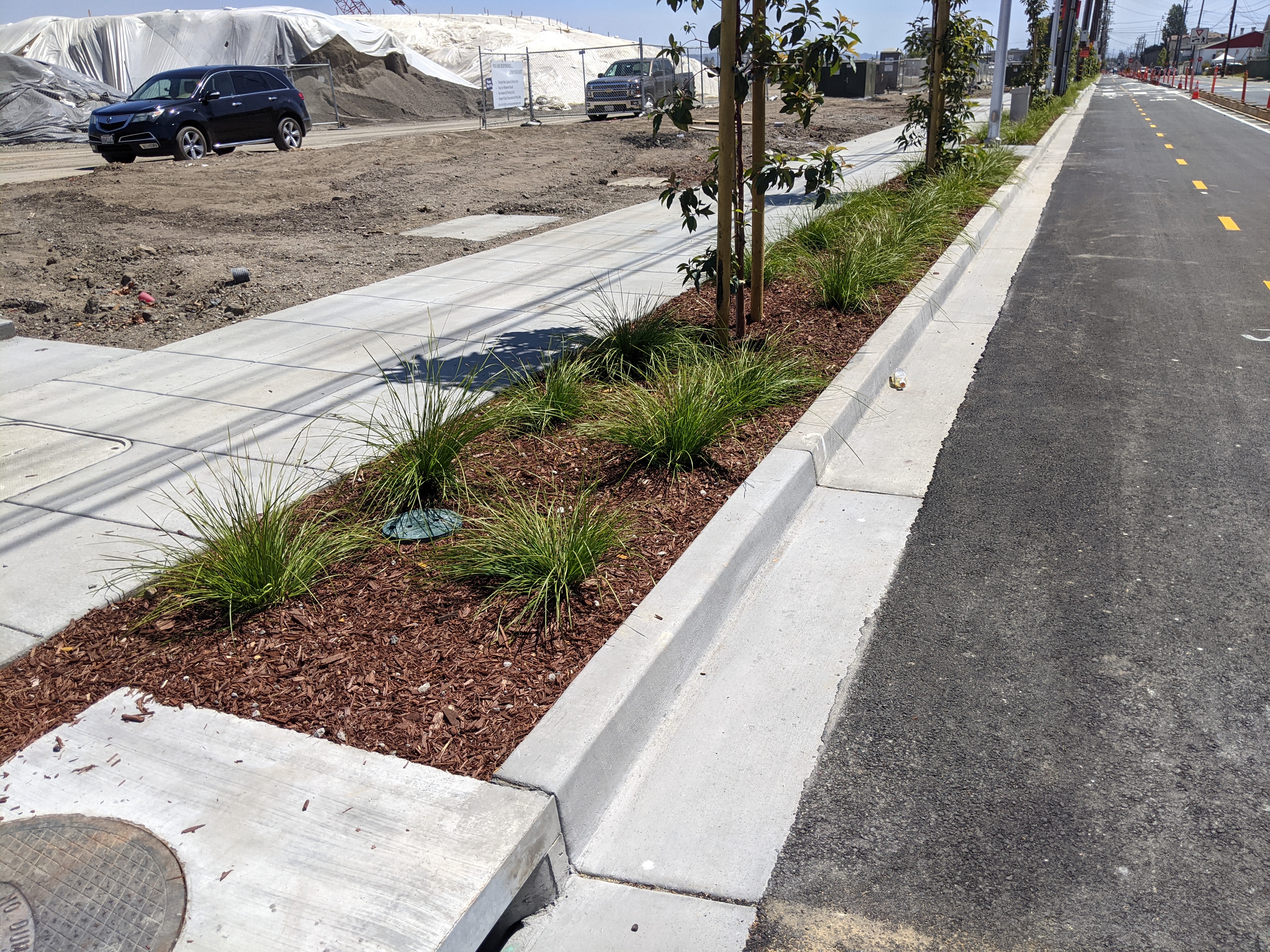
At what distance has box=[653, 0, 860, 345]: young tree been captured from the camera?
5.66 m

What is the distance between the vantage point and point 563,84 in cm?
5250

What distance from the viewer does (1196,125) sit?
29016 mm

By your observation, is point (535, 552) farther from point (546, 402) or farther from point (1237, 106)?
point (1237, 106)

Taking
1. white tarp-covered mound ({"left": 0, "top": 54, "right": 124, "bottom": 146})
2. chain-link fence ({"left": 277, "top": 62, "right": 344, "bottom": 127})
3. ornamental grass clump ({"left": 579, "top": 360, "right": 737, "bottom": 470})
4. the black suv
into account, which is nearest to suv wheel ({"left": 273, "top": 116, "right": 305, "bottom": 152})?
the black suv

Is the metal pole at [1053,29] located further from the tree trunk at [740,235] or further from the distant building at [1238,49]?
the distant building at [1238,49]

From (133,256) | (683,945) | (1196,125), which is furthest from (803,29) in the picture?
(1196,125)

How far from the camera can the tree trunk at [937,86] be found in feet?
40.1

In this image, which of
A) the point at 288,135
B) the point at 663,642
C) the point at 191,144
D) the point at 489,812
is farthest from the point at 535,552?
the point at 288,135

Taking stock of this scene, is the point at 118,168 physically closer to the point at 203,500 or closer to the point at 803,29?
the point at 803,29

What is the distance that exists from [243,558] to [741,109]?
4252 mm

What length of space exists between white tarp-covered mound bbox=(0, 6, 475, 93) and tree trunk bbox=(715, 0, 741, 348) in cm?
3900

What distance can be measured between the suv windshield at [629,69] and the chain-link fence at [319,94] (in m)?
10.4

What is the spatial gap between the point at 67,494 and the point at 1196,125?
33170 millimetres

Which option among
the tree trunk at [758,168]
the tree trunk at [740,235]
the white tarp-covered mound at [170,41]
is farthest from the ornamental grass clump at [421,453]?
the white tarp-covered mound at [170,41]
